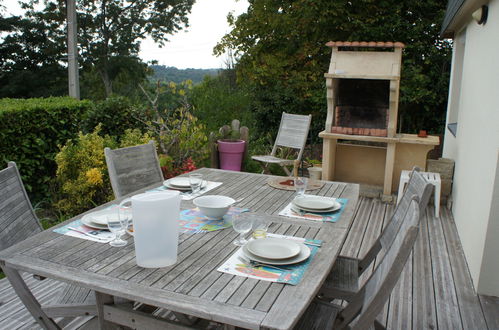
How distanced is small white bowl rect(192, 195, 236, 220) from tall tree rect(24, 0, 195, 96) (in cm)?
1700

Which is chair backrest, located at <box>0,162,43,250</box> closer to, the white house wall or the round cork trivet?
the round cork trivet

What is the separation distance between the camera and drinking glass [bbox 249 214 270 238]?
1756mm

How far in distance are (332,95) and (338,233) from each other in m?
3.63

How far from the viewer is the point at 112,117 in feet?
15.8

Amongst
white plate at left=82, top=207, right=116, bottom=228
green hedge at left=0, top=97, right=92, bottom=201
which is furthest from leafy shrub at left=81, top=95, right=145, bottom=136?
white plate at left=82, top=207, right=116, bottom=228

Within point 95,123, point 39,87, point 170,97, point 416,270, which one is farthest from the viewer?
point 39,87

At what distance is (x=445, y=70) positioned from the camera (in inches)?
280

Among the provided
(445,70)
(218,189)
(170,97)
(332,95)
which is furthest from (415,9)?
(218,189)

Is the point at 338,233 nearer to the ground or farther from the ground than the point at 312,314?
farther from the ground

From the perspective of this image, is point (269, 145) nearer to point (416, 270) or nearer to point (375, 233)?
point (375, 233)

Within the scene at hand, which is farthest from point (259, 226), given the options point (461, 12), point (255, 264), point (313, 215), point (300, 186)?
point (461, 12)

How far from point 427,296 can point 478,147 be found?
54.2 inches

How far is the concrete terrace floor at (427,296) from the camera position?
2.50m

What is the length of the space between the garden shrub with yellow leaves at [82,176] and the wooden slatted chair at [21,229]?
1.91m
